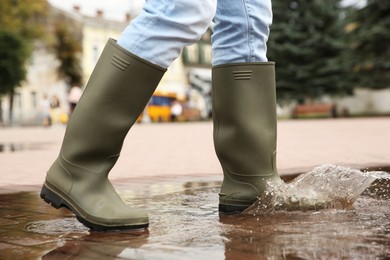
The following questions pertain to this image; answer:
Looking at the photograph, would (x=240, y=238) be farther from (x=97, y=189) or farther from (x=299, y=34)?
(x=299, y=34)

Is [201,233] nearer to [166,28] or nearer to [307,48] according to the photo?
[166,28]

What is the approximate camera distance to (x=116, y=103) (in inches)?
92.3

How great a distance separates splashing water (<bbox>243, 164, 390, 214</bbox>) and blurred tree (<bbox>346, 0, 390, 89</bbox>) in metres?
31.2

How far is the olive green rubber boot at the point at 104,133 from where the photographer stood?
7.68 ft

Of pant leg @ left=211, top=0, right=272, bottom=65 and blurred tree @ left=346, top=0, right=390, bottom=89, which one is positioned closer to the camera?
pant leg @ left=211, top=0, right=272, bottom=65

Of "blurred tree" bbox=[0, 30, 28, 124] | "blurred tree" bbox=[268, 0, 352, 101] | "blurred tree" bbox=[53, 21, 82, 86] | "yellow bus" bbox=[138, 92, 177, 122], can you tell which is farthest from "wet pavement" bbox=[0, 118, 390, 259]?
"blurred tree" bbox=[53, 21, 82, 86]

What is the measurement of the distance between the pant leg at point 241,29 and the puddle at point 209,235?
630mm

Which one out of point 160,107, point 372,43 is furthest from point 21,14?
point 372,43

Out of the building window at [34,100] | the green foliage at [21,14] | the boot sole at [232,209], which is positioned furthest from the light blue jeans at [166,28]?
the building window at [34,100]

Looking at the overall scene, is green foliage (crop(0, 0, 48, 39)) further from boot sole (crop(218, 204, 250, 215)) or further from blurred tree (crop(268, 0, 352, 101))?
boot sole (crop(218, 204, 250, 215))

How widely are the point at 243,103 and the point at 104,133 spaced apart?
2.24 feet

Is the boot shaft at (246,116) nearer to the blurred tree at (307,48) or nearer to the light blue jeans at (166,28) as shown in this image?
the light blue jeans at (166,28)

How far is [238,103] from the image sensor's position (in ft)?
9.23

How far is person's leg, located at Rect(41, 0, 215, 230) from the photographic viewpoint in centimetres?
234
